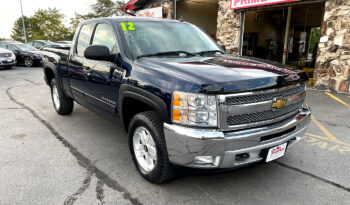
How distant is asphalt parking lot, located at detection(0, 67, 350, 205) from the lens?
2.70 meters

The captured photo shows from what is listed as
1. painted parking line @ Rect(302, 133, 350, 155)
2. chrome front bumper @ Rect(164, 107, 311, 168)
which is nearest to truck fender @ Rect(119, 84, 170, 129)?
chrome front bumper @ Rect(164, 107, 311, 168)

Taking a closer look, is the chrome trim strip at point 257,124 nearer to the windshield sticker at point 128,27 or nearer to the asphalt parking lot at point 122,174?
the asphalt parking lot at point 122,174

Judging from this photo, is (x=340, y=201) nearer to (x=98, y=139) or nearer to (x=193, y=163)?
(x=193, y=163)

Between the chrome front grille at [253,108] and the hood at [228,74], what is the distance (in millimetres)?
72

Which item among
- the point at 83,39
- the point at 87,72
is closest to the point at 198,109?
the point at 87,72

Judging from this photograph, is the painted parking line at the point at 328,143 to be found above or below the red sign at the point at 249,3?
below

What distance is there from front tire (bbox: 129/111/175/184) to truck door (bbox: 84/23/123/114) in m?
0.57

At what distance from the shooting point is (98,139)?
430cm

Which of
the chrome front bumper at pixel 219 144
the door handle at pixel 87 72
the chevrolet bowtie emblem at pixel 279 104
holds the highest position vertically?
the door handle at pixel 87 72

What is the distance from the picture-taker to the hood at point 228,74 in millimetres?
2303

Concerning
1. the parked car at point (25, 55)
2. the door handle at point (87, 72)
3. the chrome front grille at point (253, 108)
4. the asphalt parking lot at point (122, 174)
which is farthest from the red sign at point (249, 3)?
the parked car at point (25, 55)

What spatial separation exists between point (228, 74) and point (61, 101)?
13.2 ft

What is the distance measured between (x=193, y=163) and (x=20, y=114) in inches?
194

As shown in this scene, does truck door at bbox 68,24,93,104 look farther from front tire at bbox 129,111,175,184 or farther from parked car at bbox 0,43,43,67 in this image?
parked car at bbox 0,43,43,67
